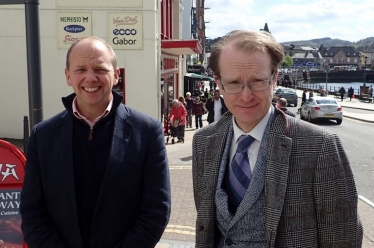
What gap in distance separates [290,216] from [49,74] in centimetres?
1298

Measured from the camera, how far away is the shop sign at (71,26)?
13.6 m

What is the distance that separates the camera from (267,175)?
1.96 metres

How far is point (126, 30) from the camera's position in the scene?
13.7 meters

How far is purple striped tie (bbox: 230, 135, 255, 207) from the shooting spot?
6.77ft

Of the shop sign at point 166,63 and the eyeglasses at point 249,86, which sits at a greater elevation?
the shop sign at point 166,63

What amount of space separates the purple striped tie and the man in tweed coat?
0.8 inches

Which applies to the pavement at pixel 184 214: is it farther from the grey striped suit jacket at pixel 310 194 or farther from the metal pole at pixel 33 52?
the grey striped suit jacket at pixel 310 194

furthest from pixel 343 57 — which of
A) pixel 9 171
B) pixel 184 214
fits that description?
pixel 9 171

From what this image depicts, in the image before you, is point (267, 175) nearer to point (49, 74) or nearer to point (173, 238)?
point (173, 238)

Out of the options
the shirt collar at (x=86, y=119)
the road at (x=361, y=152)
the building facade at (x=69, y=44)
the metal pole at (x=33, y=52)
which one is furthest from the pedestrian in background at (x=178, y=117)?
the shirt collar at (x=86, y=119)

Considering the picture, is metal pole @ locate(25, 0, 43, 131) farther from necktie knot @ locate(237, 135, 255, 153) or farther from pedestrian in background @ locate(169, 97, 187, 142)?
pedestrian in background @ locate(169, 97, 187, 142)

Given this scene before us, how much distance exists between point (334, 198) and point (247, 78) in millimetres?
652

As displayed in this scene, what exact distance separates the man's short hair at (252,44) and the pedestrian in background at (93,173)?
71cm

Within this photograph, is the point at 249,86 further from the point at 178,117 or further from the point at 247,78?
the point at 178,117
